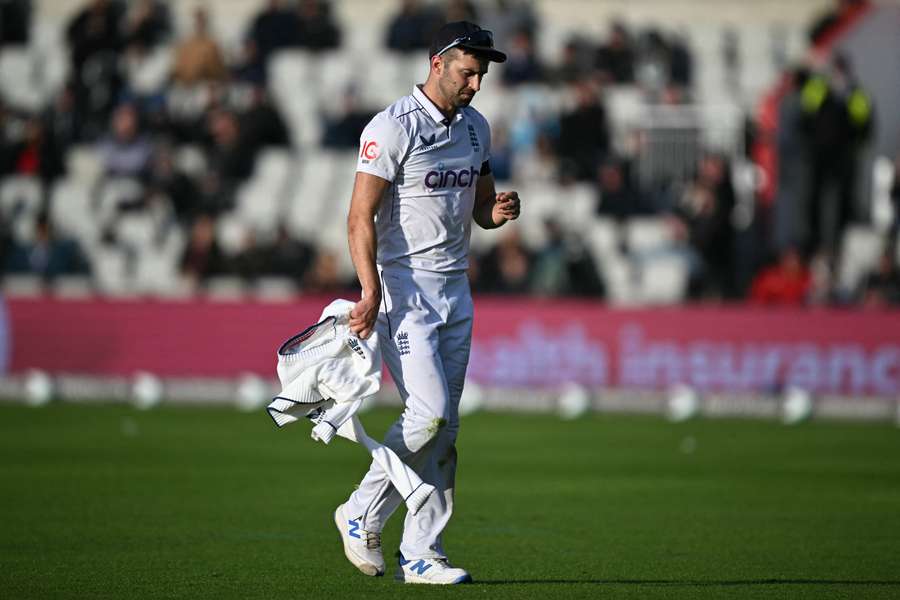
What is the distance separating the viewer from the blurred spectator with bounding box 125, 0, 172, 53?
91.6 feet

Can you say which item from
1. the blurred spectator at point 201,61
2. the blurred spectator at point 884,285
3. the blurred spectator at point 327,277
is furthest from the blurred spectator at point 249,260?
the blurred spectator at point 884,285

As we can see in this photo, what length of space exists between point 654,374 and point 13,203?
34.2ft

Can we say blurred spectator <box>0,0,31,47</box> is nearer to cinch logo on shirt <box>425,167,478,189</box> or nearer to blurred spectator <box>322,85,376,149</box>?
blurred spectator <box>322,85,376,149</box>

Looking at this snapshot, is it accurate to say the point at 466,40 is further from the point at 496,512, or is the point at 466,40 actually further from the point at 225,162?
the point at 225,162

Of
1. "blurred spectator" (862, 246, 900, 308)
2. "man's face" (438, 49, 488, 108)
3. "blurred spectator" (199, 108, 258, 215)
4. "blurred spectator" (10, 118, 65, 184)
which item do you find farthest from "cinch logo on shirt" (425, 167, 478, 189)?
"blurred spectator" (10, 118, 65, 184)

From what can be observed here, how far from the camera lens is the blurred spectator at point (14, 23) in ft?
97.0

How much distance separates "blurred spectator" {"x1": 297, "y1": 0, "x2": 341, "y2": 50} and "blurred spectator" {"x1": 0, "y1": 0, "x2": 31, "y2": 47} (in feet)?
17.2

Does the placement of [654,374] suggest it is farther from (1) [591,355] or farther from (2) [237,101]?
(2) [237,101]

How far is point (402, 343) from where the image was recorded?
784 cm

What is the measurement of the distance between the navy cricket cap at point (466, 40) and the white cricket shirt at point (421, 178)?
265mm

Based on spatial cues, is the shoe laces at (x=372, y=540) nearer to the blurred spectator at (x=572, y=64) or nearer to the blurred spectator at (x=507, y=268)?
the blurred spectator at (x=507, y=268)

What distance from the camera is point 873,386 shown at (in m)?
19.7

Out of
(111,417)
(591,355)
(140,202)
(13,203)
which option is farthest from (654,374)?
(13,203)

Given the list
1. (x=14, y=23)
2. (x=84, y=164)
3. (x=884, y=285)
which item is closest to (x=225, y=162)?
(x=84, y=164)
